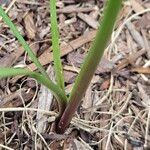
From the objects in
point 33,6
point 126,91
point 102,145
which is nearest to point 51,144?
point 102,145

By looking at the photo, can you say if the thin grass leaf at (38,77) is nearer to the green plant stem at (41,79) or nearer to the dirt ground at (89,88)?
the green plant stem at (41,79)

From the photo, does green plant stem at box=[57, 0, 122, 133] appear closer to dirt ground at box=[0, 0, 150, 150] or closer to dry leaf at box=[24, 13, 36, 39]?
dirt ground at box=[0, 0, 150, 150]

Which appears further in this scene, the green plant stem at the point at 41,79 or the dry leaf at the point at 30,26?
the dry leaf at the point at 30,26

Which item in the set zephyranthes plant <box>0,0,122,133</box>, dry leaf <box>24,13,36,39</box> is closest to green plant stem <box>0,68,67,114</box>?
zephyranthes plant <box>0,0,122,133</box>

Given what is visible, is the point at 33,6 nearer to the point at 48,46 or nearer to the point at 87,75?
the point at 48,46

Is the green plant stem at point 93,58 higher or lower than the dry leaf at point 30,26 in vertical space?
lower

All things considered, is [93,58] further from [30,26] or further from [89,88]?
[30,26]

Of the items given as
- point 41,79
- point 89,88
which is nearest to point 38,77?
point 41,79

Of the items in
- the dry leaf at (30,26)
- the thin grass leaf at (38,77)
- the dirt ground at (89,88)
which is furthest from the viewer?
the dry leaf at (30,26)

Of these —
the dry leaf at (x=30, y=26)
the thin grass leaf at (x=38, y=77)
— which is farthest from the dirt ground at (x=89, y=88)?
the thin grass leaf at (x=38, y=77)

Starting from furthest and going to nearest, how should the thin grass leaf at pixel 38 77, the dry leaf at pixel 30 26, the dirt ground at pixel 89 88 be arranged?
the dry leaf at pixel 30 26 → the dirt ground at pixel 89 88 → the thin grass leaf at pixel 38 77
